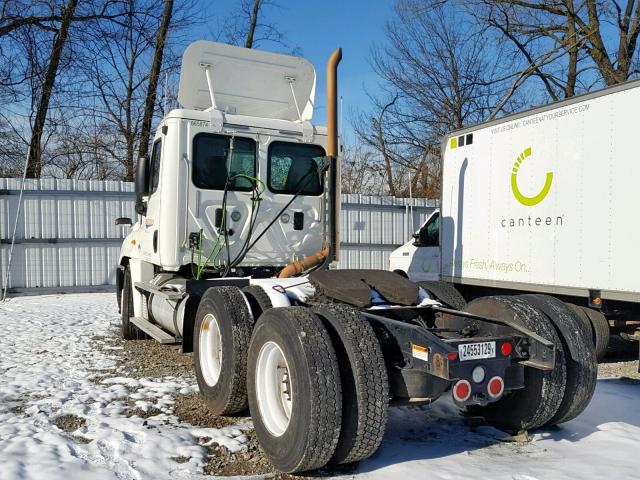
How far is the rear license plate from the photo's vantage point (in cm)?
358

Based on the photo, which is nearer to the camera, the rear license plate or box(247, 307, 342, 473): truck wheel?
box(247, 307, 342, 473): truck wheel

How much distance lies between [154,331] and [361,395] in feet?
13.4

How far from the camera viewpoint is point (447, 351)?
3510mm

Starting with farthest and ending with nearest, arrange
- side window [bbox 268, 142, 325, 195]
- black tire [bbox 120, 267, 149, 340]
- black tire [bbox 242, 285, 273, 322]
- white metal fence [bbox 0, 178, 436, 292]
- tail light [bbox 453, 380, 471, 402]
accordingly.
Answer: white metal fence [bbox 0, 178, 436, 292] < black tire [bbox 120, 267, 149, 340] < side window [bbox 268, 142, 325, 195] < black tire [bbox 242, 285, 273, 322] < tail light [bbox 453, 380, 471, 402]

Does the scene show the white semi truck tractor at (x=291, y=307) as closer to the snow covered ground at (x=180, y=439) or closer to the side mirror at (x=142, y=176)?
the side mirror at (x=142, y=176)

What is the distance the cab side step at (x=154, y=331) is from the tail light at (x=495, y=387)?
3749 mm

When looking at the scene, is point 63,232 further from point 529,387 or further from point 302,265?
point 529,387

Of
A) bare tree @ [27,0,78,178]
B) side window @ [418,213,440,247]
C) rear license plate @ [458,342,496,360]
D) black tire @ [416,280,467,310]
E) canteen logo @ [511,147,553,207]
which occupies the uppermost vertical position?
bare tree @ [27,0,78,178]

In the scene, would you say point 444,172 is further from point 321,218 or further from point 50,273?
point 50,273

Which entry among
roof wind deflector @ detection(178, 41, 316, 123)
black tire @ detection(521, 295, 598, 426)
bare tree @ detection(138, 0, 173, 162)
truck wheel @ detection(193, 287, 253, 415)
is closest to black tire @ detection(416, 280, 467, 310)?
black tire @ detection(521, 295, 598, 426)

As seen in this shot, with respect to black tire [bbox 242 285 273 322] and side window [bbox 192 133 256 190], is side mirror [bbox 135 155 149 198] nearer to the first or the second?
side window [bbox 192 133 256 190]

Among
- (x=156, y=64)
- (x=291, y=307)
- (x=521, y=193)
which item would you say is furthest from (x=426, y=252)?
(x=156, y=64)

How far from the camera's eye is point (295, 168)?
7309 millimetres

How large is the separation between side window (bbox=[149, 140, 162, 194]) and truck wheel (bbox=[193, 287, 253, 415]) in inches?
99.5
